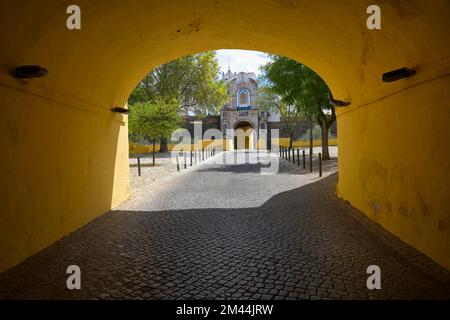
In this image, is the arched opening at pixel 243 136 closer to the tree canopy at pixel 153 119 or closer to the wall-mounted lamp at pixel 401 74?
the tree canopy at pixel 153 119

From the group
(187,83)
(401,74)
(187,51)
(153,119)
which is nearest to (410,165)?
(401,74)

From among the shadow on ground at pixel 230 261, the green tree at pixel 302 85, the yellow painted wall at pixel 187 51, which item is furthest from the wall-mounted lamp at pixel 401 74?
the green tree at pixel 302 85

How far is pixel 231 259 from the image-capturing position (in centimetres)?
423

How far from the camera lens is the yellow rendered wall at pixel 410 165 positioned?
3.75m

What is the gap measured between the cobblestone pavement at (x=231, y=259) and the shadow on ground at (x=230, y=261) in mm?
12

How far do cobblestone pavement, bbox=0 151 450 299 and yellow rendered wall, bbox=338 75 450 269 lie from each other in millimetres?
263

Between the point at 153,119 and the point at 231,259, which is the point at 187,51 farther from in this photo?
the point at 153,119

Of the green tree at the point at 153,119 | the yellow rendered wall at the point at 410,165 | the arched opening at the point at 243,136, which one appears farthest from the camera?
the arched opening at the point at 243,136

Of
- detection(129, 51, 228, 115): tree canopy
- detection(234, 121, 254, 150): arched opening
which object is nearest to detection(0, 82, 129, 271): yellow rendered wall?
detection(129, 51, 228, 115): tree canopy

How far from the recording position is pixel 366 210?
20.8ft

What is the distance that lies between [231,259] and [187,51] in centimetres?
561

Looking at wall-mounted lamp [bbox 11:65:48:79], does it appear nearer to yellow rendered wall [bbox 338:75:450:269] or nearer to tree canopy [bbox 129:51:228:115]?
yellow rendered wall [bbox 338:75:450:269]
